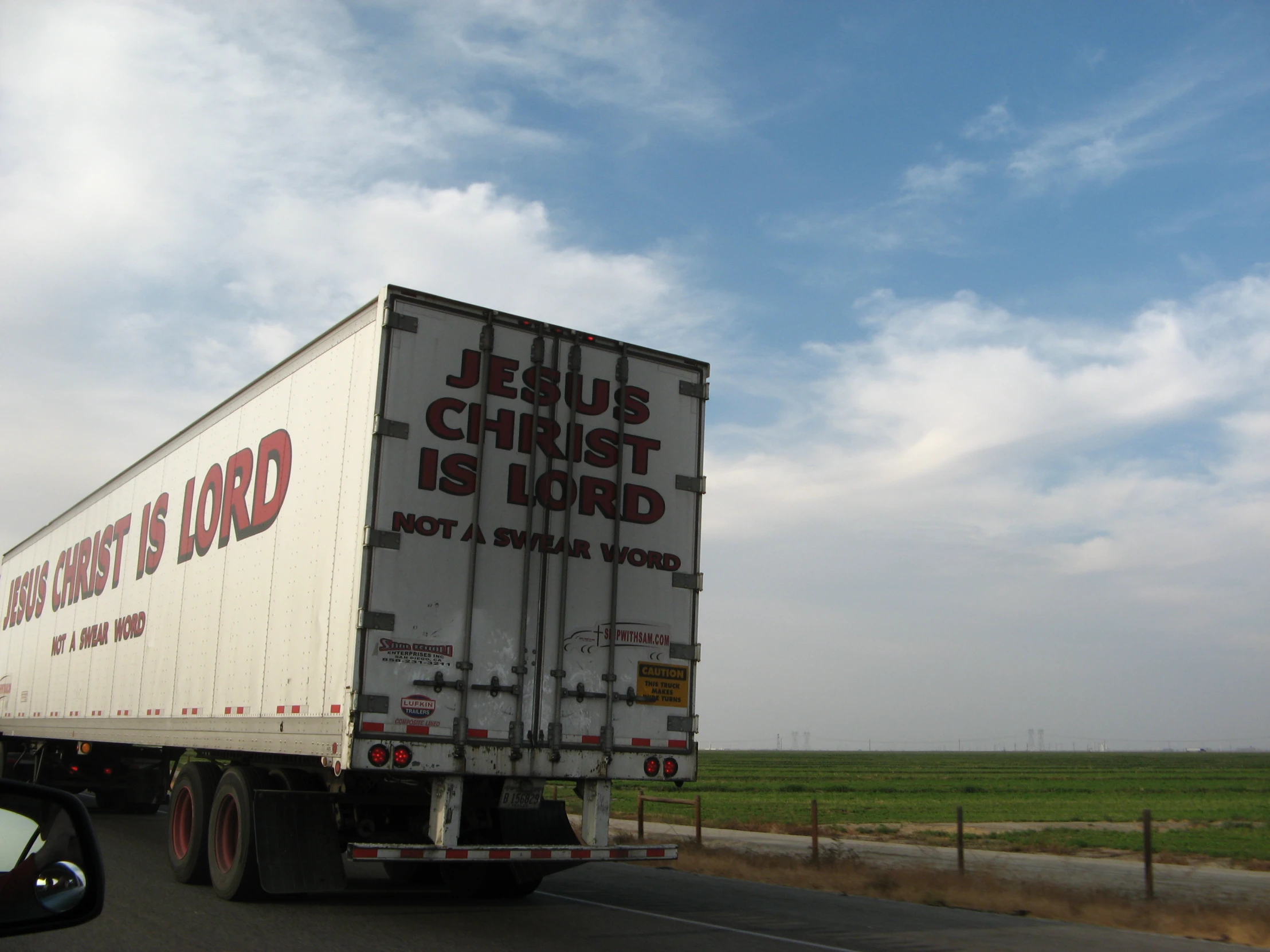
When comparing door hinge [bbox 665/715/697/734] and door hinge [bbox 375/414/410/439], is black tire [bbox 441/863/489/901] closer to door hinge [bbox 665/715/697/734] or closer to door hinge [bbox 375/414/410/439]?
door hinge [bbox 665/715/697/734]

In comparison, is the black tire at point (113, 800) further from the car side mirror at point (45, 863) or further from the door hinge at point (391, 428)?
the car side mirror at point (45, 863)

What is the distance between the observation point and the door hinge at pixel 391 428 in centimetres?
922

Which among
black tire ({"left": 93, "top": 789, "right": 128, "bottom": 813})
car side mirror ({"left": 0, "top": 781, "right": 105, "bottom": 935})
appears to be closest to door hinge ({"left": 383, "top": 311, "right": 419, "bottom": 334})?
car side mirror ({"left": 0, "top": 781, "right": 105, "bottom": 935})

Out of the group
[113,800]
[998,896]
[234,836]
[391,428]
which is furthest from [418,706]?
[113,800]

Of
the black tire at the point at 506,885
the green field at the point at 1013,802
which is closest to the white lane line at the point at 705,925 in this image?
the black tire at the point at 506,885

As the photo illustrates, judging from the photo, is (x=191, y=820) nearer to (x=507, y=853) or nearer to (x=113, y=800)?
(x=507, y=853)

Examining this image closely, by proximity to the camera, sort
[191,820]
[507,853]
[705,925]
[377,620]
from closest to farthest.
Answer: [377,620], [507,853], [705,925], [191,820]

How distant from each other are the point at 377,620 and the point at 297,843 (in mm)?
2101

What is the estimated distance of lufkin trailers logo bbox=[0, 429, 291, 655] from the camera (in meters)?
11.2

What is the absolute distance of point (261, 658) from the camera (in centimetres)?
1054

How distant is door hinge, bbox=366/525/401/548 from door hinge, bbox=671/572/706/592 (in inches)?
101

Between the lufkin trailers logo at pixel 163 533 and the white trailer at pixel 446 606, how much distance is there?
0.27ft

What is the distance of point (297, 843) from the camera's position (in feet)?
30.9

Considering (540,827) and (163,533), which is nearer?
(540,827)
